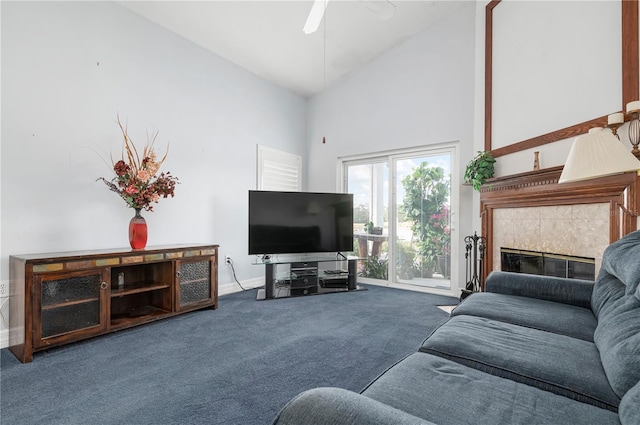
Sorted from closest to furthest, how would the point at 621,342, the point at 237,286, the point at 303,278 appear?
the point at 621,342 < the point at 303,278 < the point at 237,286

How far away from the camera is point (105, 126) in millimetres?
2891

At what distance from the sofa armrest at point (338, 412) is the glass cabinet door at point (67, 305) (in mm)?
2316

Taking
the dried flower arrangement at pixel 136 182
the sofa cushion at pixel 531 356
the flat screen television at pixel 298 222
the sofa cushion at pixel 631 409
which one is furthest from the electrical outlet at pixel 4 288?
the sofa cushion at pixel 631 409

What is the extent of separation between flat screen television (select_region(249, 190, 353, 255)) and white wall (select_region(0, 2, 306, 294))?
47 cm

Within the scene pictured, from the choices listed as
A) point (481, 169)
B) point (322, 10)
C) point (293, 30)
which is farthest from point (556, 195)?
point (293, 30)

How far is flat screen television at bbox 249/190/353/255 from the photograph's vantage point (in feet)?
12.6

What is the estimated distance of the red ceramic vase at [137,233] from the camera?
2775 mm

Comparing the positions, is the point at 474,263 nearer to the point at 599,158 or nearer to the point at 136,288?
the point at 599,158

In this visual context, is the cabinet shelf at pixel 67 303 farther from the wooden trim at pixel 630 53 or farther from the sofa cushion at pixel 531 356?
the wooden trim at pixel 630 53

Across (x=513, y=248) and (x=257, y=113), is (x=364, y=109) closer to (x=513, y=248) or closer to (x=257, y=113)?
(x=257, y=113)

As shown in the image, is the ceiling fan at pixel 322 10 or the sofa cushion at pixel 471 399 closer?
the sofa cushion at pixel 471 399

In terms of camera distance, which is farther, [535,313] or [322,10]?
[322,10]

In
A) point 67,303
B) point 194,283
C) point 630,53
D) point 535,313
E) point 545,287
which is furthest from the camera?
point 194,283

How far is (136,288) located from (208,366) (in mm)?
1189
